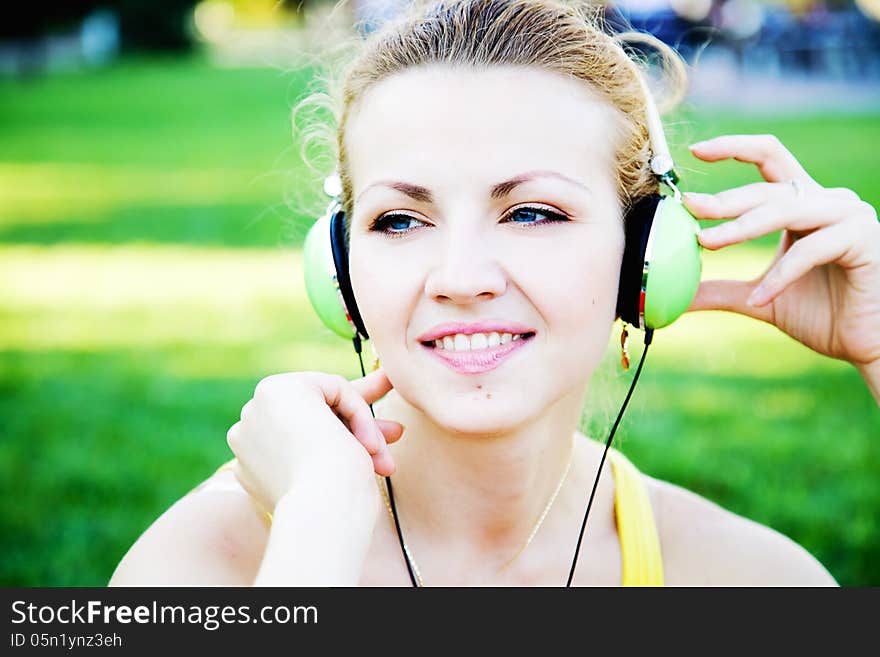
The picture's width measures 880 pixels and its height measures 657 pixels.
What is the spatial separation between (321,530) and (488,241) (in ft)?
2.64

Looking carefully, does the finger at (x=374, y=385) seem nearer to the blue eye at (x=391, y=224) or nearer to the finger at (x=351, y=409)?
the finger at (x=351, y=409)

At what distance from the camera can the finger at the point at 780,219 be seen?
8.77 feet

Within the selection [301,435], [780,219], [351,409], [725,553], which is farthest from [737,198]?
[301,435]

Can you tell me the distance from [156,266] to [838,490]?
659 cm

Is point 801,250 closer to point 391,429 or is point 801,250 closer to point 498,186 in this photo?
point 498,186

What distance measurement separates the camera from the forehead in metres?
2.48

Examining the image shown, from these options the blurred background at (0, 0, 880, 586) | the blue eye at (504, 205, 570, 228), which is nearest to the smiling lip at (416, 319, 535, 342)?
the blue eye at (504, 205, 570, 228)

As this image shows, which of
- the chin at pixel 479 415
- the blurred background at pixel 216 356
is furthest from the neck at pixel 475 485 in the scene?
the blurred background at pixel 216 356

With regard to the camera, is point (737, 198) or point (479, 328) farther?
point (737, 198)

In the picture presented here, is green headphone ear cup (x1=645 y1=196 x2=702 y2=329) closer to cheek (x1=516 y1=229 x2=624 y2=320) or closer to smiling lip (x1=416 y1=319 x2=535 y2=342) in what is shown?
cheek (x1=516 y1=229 x2=624 y2=320)

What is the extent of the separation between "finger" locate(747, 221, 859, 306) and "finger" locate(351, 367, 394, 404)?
0.99 metres

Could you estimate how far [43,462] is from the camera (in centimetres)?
535

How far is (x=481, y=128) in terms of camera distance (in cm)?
249

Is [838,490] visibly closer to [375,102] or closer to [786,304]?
[786,304]
